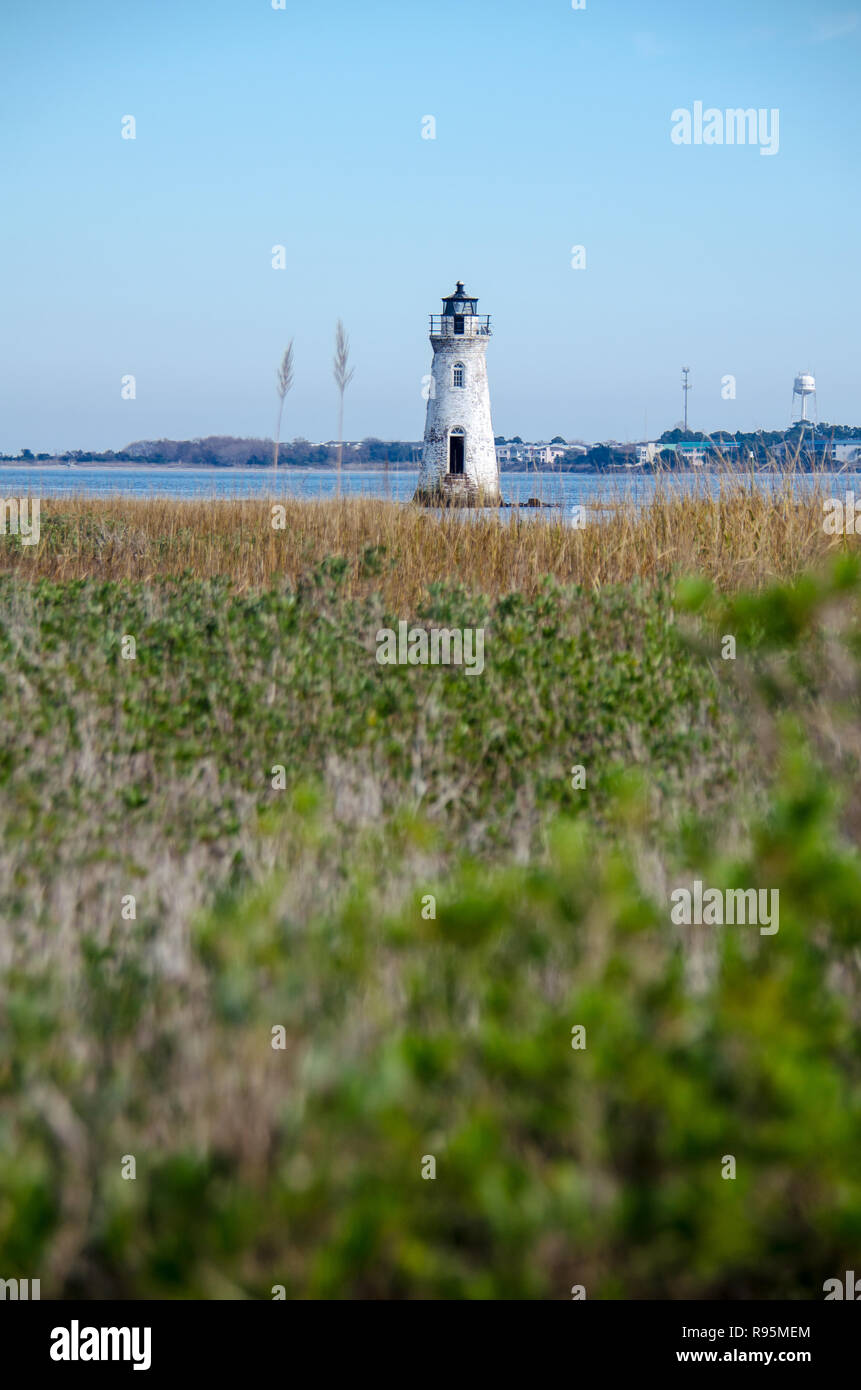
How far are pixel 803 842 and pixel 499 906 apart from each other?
15.7 inches

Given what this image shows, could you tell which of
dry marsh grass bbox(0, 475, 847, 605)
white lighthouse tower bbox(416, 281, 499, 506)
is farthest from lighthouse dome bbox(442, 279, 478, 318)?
dry marsh grass bbox(0, 475, 847, 605)

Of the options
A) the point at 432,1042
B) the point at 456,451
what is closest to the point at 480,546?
the point at 432,1042

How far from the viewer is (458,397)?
112ft

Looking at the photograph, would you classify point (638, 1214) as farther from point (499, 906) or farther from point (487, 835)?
point (487, 835)

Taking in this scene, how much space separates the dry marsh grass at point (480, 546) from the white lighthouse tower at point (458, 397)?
23.9 m

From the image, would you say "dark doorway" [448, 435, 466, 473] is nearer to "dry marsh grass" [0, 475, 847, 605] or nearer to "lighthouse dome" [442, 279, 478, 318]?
"lighthouse dome" [442, 279, 478, 318]

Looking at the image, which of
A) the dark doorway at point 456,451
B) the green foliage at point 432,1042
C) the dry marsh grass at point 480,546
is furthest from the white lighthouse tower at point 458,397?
the green foliage at point 432,1042

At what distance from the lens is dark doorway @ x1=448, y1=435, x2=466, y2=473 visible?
33594 mm

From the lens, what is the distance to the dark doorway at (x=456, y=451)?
33.6 metres

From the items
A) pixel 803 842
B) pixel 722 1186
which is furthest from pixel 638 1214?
pixel 803 842

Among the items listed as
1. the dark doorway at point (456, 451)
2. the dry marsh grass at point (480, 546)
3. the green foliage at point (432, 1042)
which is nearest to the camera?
the green foliage at point (432, 1042)

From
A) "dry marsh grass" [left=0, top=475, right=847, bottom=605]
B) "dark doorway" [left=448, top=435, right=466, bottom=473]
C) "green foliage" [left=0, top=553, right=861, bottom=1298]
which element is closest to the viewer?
"green foliage" [left=0, top=553, right=861, bottom=1298]

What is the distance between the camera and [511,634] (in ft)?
16.6

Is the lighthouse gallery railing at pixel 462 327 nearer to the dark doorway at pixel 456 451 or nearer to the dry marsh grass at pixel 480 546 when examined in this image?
the dark doorway at pixel 456 451
